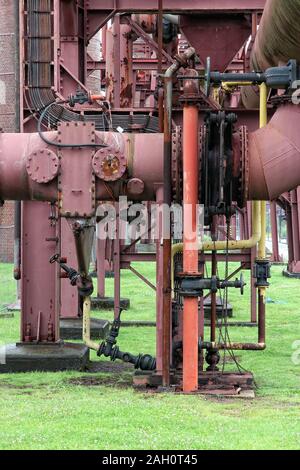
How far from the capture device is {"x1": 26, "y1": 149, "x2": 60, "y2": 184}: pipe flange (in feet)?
26.9

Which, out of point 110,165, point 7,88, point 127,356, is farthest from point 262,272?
point 7,88

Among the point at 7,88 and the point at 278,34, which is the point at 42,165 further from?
the point at 7,88

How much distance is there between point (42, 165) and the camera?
823 centimetres

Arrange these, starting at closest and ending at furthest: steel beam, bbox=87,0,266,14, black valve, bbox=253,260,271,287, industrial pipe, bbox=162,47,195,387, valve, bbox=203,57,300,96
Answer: valve, bbox=203,57,300,96
industrial pipe, bbox=162,47,195,387
black valve, bbox=253,260,271,287
steel beam, bbox=87,0,266,14

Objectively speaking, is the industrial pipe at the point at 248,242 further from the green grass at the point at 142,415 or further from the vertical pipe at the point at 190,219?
the green grass at the point at 142,415

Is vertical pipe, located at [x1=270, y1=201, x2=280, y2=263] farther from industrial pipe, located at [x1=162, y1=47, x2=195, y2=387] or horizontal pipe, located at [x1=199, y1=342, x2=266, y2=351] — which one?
industrial pipe, located at [x1=162, y1=47, x2=195, y2=387]

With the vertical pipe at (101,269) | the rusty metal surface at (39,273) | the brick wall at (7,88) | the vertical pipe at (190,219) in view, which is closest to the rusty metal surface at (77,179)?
the vertical pipe at (190,219)

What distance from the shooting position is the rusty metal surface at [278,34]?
674 cm

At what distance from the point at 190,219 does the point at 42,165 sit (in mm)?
1337

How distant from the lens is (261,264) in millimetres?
8625

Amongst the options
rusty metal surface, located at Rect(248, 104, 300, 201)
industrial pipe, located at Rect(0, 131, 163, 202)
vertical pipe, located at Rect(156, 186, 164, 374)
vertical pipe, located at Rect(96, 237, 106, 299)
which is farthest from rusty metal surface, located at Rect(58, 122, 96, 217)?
vertical pipe, located at Rect(96, 237, 106, 299)

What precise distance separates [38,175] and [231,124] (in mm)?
1662

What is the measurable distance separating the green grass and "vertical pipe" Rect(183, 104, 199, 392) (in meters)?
0.28

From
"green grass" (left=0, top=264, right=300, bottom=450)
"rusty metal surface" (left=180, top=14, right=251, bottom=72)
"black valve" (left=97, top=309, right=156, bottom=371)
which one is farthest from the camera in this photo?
"rusty metal surface" (left=180, top=14, right=251, bottom=72)
